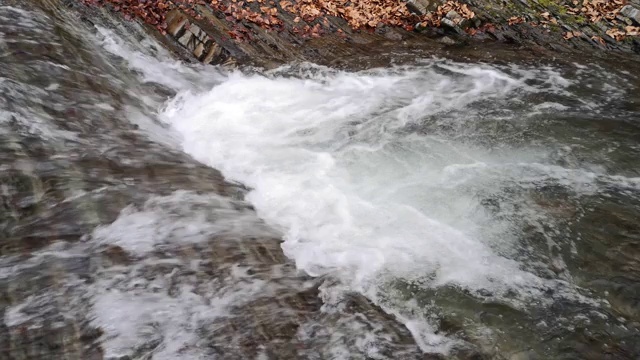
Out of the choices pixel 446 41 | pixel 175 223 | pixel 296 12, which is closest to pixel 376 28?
pixel 446 41

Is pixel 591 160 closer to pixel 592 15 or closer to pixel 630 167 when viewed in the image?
pixel 630 167

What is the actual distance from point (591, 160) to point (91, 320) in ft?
21.2

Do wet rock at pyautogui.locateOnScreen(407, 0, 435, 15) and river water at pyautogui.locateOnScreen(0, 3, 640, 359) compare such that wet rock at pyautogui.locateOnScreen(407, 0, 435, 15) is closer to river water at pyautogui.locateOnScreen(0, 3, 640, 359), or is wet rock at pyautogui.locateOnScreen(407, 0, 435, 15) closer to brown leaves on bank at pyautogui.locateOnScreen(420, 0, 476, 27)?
brown leaves on bank at pyautogui.locateOnScreen(420, 0, 476, 27)

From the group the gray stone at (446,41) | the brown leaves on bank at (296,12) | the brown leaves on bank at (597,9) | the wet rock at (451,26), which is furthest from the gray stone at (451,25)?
the brown leaves on bank at (597,9)

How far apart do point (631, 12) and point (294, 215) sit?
1017cm

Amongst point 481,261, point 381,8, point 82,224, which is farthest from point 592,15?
point 82,224

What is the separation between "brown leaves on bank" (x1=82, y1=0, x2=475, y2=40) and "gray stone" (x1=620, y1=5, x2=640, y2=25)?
3505 mm

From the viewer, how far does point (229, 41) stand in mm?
9531

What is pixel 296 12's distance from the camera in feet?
35.2

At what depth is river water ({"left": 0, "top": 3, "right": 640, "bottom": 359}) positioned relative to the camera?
4.09 metres

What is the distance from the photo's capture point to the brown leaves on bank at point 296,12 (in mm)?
9492

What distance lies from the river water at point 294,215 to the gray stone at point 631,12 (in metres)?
3.75

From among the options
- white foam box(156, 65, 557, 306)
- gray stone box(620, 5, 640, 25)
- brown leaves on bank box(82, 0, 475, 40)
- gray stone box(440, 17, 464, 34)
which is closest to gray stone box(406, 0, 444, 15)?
brown leaves on bank box(82, 0, 475, 40)

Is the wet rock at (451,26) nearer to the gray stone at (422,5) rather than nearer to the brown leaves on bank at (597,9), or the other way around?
the gray stone at (422,5)
